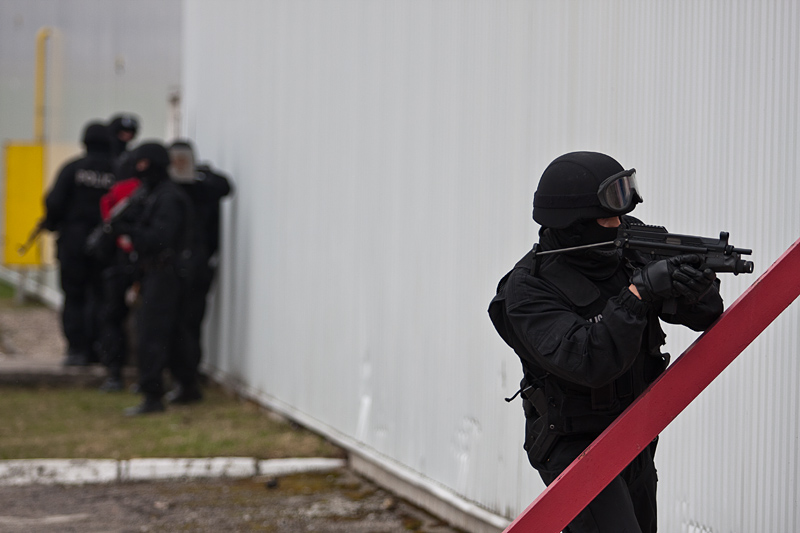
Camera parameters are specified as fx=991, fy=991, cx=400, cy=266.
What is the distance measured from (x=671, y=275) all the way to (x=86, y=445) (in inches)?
201

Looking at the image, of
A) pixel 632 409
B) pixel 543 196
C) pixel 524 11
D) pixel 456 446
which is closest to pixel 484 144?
pixel 524 11

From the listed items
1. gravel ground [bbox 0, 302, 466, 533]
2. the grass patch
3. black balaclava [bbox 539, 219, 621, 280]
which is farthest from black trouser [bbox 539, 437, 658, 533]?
the grass patch

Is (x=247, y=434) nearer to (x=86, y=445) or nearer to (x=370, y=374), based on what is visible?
(x=86, y=445)

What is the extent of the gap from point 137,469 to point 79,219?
13.5 ft

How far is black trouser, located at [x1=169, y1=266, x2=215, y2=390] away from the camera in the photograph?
8.12 m

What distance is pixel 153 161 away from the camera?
7594 millimetres

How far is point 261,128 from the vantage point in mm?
7727

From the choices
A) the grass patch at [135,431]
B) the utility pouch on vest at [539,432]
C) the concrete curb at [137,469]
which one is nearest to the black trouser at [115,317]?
the grass patch at [135,431]

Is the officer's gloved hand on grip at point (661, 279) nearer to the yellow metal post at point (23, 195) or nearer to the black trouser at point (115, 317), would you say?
the black trouser at point (115, 317)

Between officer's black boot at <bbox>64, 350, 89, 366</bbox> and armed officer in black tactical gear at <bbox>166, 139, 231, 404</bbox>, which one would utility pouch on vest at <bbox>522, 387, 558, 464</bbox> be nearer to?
armed officer in black tactical gear at <bbox>166, 139, 231, 404</bbox>

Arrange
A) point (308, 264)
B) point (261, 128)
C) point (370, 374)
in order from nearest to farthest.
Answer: point (370, 374), point (308, 264), point (261, 128)

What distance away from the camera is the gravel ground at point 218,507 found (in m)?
4.98

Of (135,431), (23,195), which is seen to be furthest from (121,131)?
(23,195)

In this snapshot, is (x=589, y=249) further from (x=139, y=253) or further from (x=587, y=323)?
(x=139, y=253)
